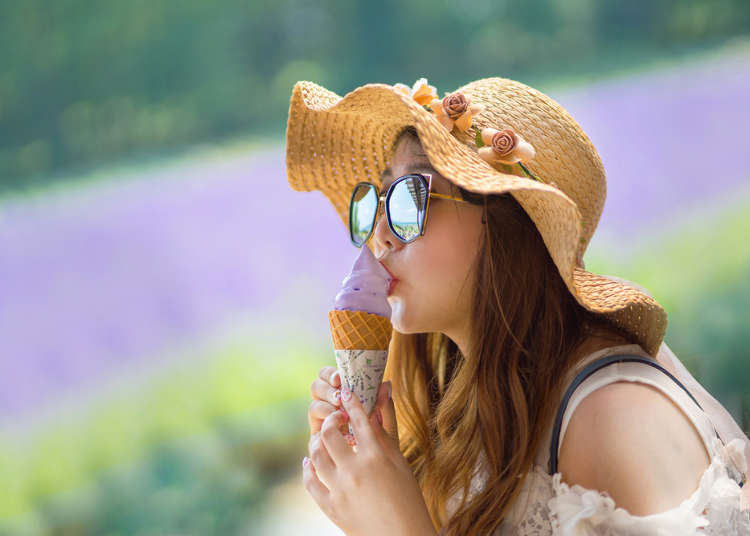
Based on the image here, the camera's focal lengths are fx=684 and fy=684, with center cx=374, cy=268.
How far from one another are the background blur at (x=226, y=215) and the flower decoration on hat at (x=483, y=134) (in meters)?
1.67

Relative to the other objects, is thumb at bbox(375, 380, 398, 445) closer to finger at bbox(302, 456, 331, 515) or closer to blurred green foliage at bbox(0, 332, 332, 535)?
finger at bbox(302, 456, 331, 515)

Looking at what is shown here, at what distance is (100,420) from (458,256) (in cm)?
197

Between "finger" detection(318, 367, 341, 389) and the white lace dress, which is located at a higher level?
"finger" detection(318, 367, 341, 389)

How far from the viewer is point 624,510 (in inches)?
39.9

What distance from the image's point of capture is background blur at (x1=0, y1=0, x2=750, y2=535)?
2.68m

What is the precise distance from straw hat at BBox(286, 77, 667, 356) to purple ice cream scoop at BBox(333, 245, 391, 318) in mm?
281

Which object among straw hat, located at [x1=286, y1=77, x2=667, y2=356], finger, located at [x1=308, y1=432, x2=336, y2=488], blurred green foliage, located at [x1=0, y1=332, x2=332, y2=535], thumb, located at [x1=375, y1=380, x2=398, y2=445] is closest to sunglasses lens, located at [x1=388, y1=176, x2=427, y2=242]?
straw hat, located at [x1=286, y1=77, x2=667, y2=356]

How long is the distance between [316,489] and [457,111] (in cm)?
78

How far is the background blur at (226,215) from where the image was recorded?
8.79ft

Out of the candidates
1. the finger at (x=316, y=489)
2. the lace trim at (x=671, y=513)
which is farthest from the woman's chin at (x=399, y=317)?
the lace trim at (x=671, y=513)

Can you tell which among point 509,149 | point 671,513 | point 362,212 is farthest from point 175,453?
point 671,513

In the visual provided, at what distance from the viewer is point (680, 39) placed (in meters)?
2.88

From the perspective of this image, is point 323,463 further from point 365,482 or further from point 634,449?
point 634,449

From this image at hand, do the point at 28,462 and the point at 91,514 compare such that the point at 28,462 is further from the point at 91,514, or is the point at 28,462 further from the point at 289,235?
the point at 289,235
